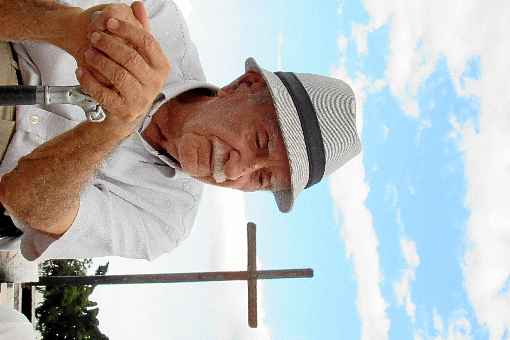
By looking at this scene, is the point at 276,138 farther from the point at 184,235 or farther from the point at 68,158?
the point at 68,158

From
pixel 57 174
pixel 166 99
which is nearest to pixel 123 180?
pixel 166 99

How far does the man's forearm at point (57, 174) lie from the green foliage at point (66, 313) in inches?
611

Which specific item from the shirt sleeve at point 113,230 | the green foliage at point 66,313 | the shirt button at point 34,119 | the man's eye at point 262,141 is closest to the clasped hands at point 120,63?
the shirt sleeve at point 113,230

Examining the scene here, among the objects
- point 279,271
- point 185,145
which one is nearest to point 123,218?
point 185,145

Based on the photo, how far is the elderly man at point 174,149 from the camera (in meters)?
2.41

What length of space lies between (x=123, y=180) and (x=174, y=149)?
1.12 ft

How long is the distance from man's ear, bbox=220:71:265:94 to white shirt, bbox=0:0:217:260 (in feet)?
0.52

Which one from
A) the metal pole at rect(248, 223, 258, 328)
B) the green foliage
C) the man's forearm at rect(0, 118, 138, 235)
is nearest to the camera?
the man's forearm at rect(0, 118, 138, 235)

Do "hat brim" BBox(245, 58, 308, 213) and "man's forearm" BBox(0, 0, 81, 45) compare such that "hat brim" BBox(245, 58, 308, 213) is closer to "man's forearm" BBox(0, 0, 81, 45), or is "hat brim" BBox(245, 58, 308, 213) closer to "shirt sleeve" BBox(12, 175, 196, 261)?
"shirt sleeve" BBox(12, 175, 196, 261)

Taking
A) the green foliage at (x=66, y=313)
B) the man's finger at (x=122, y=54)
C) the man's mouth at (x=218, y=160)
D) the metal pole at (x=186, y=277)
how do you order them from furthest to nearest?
the green foliage at (x=66, y=313) → the metal pole at (x=186, y=277) → the man's mouth at (x=218, y=160) → the man's finger at (x=122, y=54)

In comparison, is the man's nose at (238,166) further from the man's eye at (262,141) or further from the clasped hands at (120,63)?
the clasped hands at (120,63)

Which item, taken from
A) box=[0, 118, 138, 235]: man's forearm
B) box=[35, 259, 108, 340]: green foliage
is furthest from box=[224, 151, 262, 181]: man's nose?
box=[35, 259, 108, 340]: green foliage

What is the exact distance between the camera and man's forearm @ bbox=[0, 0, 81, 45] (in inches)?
67.7

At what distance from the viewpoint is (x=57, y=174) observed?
1.81m
